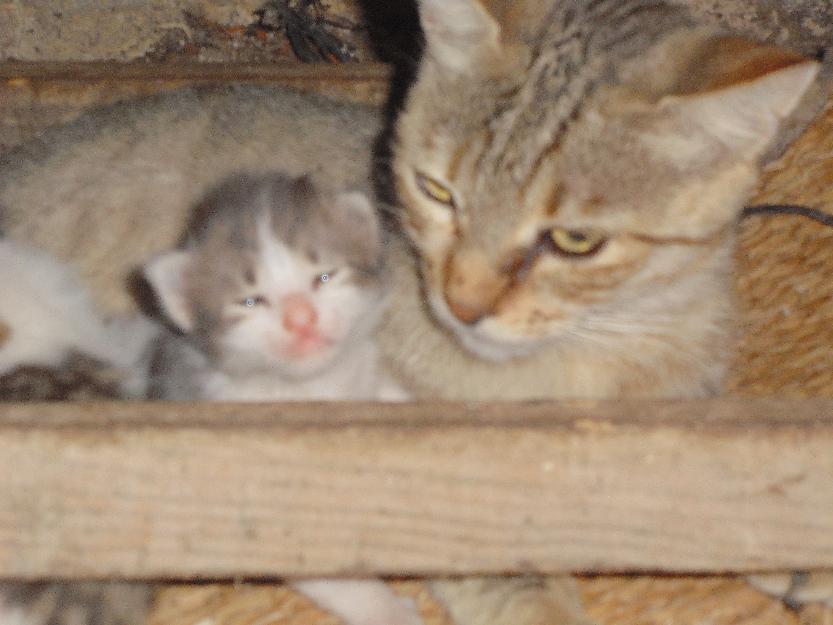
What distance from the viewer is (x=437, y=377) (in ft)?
5.57

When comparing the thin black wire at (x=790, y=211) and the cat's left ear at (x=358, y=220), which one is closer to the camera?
the cat's left ear at (x=358, y=220)

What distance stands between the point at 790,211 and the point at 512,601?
3.64 ft

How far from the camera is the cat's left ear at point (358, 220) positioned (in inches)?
60.6

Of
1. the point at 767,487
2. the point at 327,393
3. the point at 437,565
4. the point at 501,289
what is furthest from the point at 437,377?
the point at 767,487

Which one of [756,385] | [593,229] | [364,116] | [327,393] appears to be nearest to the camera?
[593,229]

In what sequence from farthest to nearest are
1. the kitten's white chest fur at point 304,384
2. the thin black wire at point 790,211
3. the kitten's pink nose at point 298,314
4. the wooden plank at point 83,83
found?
the wooden plank at point 83,83 < the thin black wire at point 790,211 < the kitten's white chest fur at point 304,384 < the kitten's pink nose at point 298,314

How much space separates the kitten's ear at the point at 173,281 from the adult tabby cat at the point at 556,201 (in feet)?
1.15

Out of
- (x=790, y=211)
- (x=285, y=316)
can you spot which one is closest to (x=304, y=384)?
(x=285, y=316)

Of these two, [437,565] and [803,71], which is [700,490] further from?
[803,71]

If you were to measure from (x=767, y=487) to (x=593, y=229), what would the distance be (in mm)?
417

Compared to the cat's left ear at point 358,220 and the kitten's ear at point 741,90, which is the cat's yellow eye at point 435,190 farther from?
the kitten's ear at point 741,90

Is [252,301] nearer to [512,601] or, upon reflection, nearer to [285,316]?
[285,316]

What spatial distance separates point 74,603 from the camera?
4.45ft

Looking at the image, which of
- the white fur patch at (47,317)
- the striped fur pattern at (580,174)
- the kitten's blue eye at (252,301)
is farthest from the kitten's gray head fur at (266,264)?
the white fur patch at (47,317)
